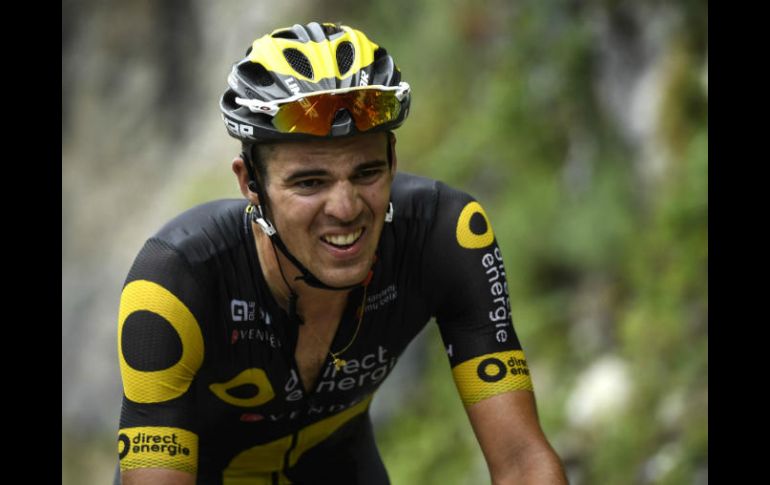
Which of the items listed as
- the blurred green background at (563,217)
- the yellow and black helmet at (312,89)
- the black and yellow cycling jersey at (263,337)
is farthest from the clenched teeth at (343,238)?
the blurred green background at (563,217)

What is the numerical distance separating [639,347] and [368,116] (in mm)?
4701

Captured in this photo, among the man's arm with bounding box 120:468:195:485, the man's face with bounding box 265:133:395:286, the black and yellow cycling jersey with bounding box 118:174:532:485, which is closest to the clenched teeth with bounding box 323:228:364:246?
the man's face with bounding box 265:133:395:286

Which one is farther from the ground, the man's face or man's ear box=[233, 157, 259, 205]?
man's ear box=[233, 157, 259, 205]

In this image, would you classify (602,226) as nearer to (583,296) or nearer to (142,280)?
(583,296)

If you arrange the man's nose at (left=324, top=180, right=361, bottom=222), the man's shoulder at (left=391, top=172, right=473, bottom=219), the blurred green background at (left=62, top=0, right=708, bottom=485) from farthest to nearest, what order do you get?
the blurred green background at (left=62, top=0, right=708, bottom=485) < the man's shoulder at (left=391, top=172, right=473, bottom=219) < the man's nose at (left=324, top=180, right=361, bottom=222)

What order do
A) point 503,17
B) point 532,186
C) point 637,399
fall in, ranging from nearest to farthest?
point 637,399, point 532,186, point 503,17

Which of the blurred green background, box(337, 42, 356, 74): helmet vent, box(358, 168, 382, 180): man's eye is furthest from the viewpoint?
the blurred green background

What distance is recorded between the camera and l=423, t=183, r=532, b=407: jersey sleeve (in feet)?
13.6

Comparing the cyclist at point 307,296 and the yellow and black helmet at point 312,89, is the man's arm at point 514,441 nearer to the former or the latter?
the cyclist at point 307,296

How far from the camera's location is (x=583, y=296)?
8859 millimetres

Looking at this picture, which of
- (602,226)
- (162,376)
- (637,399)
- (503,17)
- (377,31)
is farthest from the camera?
(377,31)

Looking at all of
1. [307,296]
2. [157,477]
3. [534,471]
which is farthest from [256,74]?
[534,471]

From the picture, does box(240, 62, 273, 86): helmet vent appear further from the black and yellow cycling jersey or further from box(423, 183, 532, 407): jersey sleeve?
box(423, 183, 532, 407): jersey sleeve

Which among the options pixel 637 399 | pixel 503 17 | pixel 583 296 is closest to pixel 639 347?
pixel 637 399
